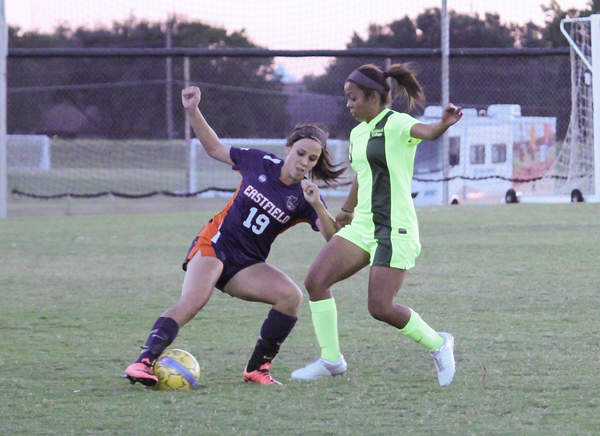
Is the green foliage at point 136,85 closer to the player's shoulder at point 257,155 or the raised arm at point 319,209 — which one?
the player's shoulder at point 257,155

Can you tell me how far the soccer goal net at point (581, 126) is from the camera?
14.6 m

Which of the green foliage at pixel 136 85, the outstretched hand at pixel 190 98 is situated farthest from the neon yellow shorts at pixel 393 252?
the green foliage at pixel 136 85

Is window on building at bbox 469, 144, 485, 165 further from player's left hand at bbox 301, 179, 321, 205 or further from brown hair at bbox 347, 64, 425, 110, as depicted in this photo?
player's left hand at bbox 301, 179, 321, 205

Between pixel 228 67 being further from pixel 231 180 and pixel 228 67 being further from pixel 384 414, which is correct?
pixel 384 414

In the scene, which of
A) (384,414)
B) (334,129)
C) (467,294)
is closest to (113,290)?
(467,294)

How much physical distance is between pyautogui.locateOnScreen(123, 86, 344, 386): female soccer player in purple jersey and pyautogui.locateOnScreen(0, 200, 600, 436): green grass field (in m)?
0.30

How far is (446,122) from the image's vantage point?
386 cm

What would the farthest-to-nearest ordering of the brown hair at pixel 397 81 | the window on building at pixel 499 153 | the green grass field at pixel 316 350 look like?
the window on building at pixel 499 153, the brown hair at pixel 397 81, the green grass field at pixel 316 350

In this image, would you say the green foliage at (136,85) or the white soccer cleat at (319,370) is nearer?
the white soccer cleat at (319,370)

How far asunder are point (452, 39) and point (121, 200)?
10.5 metres

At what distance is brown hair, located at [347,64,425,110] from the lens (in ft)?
14.4

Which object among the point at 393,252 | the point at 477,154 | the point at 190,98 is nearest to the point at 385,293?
the point at 393,252

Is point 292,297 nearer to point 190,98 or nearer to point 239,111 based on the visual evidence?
point 190,98

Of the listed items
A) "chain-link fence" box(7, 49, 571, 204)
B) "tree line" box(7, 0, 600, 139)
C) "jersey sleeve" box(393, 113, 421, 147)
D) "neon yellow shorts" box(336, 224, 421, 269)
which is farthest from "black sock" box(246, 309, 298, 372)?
"tree line" box(7, 0, 600, 139)
